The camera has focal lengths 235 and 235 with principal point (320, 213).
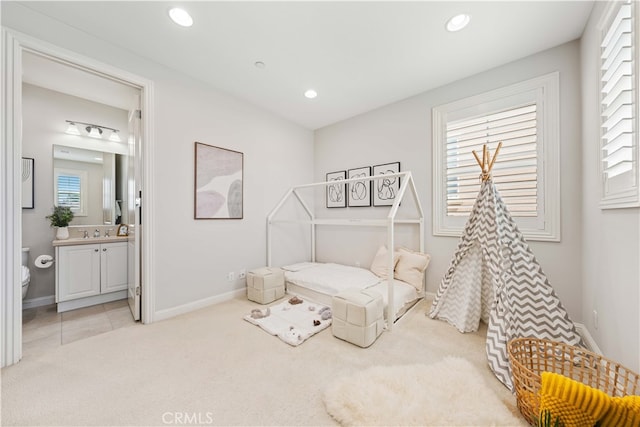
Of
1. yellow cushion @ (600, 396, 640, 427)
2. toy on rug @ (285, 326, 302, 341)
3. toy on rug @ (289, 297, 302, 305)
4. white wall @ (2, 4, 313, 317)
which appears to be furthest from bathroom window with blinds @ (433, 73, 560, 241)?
white wall @ (2, 4, 313, 317)

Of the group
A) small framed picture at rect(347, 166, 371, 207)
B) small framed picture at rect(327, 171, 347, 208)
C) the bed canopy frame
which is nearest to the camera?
the bed canopy frame

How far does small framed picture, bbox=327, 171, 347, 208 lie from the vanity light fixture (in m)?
3.09

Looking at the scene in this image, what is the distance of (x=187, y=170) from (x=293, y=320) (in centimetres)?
191

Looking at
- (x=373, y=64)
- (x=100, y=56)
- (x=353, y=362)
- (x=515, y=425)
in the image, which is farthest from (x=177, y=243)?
(x=515, y=425)

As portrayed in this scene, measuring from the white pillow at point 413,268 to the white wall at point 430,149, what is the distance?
0.58 feet

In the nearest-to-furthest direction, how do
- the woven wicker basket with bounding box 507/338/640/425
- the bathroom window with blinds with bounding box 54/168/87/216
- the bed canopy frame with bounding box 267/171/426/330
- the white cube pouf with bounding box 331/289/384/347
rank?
the woven wicker basket with bounding box 507/338/640/425
the white cube pouf with bounding box 331/289/384/347
the bed canopy frame with bounding box 267/171/426/330
the bathroom window with blinds with bounding box 54/168/87/216

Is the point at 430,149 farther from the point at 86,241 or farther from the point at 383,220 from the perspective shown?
the point at 86,241

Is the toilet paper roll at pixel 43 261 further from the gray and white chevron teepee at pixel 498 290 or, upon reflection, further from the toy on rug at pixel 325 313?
the gray and white chevron teepee at pixel 498 290

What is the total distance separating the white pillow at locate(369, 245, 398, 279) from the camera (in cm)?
290

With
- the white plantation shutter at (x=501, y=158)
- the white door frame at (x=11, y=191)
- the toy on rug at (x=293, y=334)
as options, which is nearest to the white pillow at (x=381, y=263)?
the white plantation shutter at (x=501, y=158)

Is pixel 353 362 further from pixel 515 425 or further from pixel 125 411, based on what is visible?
pixel 125 411

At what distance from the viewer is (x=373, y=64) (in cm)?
231

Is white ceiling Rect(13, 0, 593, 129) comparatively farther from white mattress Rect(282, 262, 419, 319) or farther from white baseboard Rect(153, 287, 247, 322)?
white baseboard Rect(153, 287, 247, 322)

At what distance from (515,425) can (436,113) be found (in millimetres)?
2749
